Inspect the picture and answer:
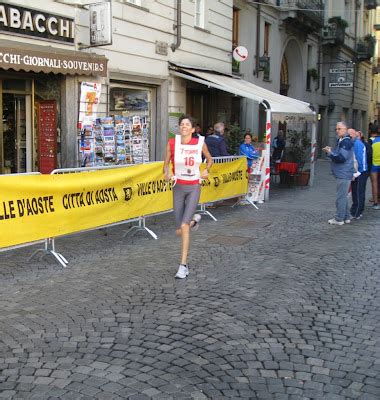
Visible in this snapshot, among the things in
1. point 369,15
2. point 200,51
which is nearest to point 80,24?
point 200,51

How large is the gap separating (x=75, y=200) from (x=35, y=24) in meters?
4.53

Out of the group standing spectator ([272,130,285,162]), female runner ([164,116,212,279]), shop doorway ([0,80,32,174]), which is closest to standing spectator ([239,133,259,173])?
shop doorway ([0,80,32,174])

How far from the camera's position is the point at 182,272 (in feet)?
20.9

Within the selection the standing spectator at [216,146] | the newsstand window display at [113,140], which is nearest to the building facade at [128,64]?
the newsstand window display at [113,140]

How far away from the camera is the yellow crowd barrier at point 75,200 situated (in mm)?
6285

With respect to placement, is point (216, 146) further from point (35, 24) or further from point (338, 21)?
point (338, 21)

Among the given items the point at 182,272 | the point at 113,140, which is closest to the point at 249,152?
the point at 113,140

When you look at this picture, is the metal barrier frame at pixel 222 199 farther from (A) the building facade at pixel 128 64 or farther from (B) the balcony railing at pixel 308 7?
(B) the balcony railing at pixel 308 7

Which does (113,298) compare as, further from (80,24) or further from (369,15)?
(369,15)

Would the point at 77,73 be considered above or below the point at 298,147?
above

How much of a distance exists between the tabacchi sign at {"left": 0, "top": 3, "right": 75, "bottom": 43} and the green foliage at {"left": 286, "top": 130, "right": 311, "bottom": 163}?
885 cm

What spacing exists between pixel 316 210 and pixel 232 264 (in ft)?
17.9

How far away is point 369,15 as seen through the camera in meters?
41.3

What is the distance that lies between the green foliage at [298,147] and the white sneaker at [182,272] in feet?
38.7
